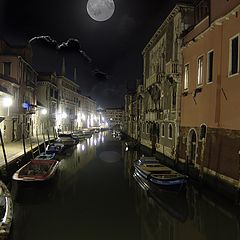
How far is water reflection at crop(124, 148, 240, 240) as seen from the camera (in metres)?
9.74

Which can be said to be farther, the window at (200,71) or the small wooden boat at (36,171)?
the window at (200,71)

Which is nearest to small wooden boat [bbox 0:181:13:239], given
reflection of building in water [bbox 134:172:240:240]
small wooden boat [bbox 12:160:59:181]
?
reflection of building in water [bbox 134:172:240:240]

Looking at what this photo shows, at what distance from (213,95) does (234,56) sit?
7.68 feet

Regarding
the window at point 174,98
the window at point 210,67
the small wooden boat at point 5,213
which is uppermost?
the window at point 210,67

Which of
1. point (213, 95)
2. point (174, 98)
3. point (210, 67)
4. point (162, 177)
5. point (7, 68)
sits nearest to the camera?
point (162, 177)

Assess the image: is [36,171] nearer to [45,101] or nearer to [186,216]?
[186,216]

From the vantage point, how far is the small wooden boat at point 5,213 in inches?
267

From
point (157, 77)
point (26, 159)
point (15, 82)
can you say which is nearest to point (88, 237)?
point (26, 159)

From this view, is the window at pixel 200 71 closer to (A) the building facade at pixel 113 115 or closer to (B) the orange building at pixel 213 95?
(B) the orange building at pixel 213 95

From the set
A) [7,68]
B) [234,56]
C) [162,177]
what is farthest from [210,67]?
[7,68]

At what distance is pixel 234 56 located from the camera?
13.1 meters

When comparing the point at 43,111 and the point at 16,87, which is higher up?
the point at 16,87

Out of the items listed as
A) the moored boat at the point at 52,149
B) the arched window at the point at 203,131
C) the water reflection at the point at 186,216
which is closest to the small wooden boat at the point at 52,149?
the moored boat at the point at 52,149

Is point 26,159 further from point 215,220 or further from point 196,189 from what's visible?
point 215,220
